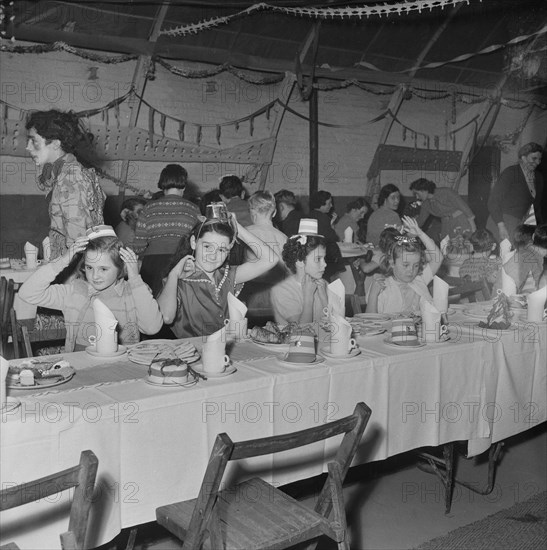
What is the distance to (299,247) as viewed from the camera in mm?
3654

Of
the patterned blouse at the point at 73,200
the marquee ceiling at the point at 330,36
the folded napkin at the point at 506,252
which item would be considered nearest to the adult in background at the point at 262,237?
the patterned blouse at the point at 73,200

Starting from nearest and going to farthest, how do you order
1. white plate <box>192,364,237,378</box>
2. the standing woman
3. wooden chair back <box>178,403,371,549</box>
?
wooden chair back <box>178,403,371,549</box>
white plate <box>192,364,237,378</box>
the standing woman

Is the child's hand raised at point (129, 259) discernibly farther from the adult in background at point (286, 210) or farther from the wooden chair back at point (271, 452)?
the adult in background at point (286, 210)

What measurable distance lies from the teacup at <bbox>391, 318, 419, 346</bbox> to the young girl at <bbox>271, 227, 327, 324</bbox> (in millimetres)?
863

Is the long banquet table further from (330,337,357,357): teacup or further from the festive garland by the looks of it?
the festive garland

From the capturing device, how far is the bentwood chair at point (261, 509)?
1718 mm

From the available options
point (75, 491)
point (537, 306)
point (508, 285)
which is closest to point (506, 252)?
point (508, 285)

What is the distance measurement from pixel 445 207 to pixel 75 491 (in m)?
Result: 6.82

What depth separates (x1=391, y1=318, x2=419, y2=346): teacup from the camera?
111 inches

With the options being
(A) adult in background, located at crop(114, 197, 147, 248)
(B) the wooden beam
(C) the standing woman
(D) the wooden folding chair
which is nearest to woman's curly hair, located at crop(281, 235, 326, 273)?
(C) the standing woman

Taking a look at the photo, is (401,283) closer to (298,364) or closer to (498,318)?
(498,318)

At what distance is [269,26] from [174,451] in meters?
6.95

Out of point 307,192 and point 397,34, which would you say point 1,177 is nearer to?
point 307,192

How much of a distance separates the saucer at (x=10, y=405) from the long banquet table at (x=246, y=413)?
0.02 meters
